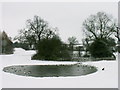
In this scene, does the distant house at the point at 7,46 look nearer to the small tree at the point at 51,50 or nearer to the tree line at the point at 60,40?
the tree line at the point at 60,40

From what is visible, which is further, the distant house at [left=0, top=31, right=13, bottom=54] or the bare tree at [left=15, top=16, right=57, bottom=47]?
the bare tree at [left=15, top=16, right=57, bottom=47]

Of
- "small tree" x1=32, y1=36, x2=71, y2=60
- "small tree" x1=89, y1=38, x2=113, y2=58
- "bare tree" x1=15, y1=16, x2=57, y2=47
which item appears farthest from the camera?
"small tree" x1=89, y1=38, x2=113, y2=58

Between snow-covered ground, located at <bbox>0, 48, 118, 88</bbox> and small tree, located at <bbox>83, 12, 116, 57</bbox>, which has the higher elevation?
small tree, located at <bbox>83, 12, 116, 57</bbox>

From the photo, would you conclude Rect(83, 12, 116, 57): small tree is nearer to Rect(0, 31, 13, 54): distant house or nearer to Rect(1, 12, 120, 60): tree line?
Rect(1, 12, 120, 60): tree line

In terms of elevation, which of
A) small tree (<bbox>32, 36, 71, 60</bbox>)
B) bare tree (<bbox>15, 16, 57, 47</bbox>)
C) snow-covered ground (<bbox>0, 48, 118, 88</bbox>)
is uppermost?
bare tree (<bbox>15, 16, 57, 47</bbox>)

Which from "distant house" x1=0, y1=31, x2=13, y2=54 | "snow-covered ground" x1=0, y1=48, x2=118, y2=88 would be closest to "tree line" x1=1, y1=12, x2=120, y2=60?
"distant house" x1=0, y1=31, x2=13, y2=54

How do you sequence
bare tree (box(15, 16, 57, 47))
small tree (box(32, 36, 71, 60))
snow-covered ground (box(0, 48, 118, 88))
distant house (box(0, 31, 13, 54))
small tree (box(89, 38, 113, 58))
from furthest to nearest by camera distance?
small tree (box(89, 38, 113, 58))
small tree (box(32, 36, 71, 60))
bare tree (box(15, 16, 57, 47))
distant house (box(0, 31, 13, 54))
snow-covered ground (box(0, 48, 118, 88))

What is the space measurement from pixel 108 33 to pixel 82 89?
4072mm

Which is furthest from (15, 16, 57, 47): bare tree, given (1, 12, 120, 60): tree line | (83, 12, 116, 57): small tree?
(83, 12, 116, 57): small tree

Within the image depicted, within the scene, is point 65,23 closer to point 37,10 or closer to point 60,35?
point 60,35

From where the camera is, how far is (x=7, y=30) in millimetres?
6168

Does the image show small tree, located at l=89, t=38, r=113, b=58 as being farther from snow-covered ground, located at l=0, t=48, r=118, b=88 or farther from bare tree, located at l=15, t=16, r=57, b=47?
snow-covered ground, located at l=0, t=48, r=118, b=88

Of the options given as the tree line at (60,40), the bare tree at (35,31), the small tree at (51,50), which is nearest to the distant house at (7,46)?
the tree line at (60,40)

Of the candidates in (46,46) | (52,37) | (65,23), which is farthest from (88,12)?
(46,46)
